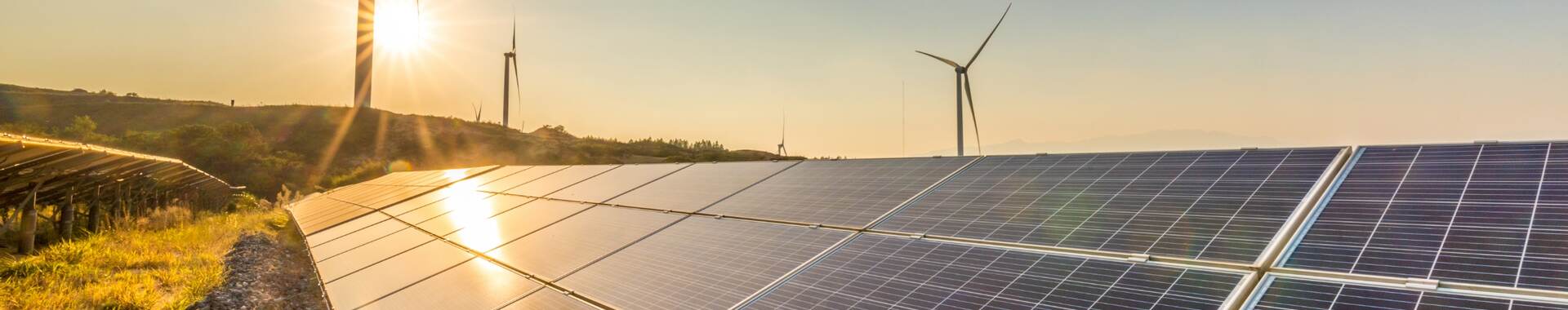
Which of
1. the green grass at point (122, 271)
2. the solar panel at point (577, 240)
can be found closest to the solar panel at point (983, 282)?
the solar panel at point (577, 240)

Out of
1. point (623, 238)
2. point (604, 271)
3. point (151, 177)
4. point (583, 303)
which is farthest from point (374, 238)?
point (151, 177)

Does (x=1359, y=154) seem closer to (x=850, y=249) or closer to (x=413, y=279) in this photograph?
(x=850, y=249)

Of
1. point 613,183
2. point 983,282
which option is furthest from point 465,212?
point 983,282

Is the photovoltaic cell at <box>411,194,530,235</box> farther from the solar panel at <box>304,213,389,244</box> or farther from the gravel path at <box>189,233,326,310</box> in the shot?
the gravel path at <box>189,233,326,310</box>

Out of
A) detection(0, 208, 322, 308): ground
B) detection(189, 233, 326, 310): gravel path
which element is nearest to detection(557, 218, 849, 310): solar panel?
detection(189, 233, 326, 310): gravel path

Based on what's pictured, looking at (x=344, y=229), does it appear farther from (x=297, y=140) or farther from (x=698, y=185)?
(x=297, y=140)

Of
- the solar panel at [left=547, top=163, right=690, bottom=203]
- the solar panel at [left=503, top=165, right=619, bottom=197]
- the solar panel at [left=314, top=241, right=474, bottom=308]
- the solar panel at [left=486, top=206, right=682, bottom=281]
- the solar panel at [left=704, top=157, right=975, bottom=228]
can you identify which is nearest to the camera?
the solar panel at [left=314, top=241, right=474, bottom=308]
